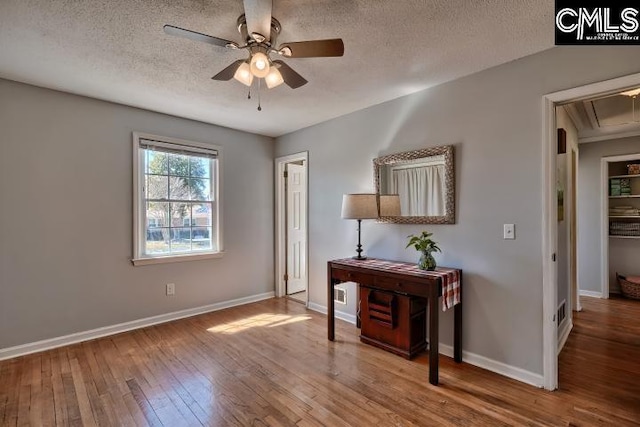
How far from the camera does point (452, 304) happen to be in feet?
7.84

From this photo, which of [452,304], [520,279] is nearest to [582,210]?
[520,279]

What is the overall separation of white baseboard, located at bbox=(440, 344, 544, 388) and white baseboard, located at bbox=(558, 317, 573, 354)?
76cm

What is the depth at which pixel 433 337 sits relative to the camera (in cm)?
221

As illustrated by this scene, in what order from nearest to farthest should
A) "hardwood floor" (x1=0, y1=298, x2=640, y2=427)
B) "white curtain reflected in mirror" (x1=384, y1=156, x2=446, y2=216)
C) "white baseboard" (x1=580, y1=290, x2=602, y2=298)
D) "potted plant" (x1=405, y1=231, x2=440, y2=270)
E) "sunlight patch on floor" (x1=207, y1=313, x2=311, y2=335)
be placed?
"hardwood floor" (x1=0, y1=298, x2=640, y2=427) < "potted plant" (x1=405, y1=231, x2=440, y2=270) < "white curtain reflected in mirror" (x1=384, y1=156, x2=446, y2=216) < "sunlight patch on floor" (x1=207, y1=313, x2=311, y2=335) < "white baseboard" (x1=580, y1=290, x2=602, y2=298)

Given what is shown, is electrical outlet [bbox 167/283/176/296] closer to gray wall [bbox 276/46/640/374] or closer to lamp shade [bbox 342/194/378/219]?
lamp shade [bbox 342/194/378/219]

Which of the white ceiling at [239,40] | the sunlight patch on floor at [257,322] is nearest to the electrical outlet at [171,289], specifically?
the sunlight patch on floor at [257,322]

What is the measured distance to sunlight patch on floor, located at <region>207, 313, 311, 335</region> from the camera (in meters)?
3.24

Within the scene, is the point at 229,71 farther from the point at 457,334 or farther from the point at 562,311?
the point at 562,311

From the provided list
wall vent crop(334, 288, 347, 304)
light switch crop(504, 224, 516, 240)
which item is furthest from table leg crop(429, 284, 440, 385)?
wall vent crop(334, 288, 347, 304)

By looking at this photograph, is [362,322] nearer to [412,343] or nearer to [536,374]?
[412,343]

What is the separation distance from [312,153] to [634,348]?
146 inches

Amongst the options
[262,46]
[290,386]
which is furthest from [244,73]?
[290,386]

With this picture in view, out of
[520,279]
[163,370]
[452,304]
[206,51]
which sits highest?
[206,51]

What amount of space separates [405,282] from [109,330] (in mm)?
2967
